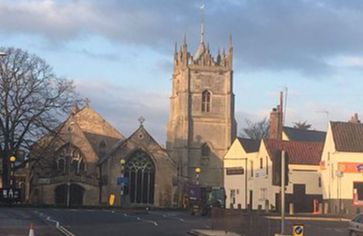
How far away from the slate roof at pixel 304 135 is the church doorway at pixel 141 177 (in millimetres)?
17241

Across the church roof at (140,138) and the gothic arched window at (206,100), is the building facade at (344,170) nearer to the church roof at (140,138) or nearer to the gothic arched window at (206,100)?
the church roof at (140,138)

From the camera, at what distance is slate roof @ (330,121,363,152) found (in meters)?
61.7

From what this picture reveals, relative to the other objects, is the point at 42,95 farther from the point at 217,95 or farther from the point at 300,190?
the point at 217,95

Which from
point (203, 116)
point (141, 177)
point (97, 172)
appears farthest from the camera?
point (203, 116)

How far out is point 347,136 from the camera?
6275 cm

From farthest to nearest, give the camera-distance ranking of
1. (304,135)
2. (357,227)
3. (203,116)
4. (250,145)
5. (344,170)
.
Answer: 1. (203,116)
2. (304,135)
3. (250,145)
4. (344,170)
5. (357,227)

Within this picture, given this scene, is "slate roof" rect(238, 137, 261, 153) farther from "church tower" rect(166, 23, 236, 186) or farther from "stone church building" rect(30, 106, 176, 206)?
"church tower" rect(166, 23, 236, 186)

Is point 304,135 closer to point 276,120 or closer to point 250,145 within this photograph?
point 276,120

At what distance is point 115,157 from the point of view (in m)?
83.9

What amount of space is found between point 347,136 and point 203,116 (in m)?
46.5

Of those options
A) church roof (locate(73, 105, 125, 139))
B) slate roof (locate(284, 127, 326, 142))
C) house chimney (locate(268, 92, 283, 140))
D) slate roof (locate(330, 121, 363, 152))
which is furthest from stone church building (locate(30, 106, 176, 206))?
slate roof (locate(330, 121, 363, 152))

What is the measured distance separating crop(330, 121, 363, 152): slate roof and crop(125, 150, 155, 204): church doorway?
29.0m

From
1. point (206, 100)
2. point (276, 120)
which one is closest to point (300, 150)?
point (276, 120)

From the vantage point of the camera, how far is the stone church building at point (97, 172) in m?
81.3
